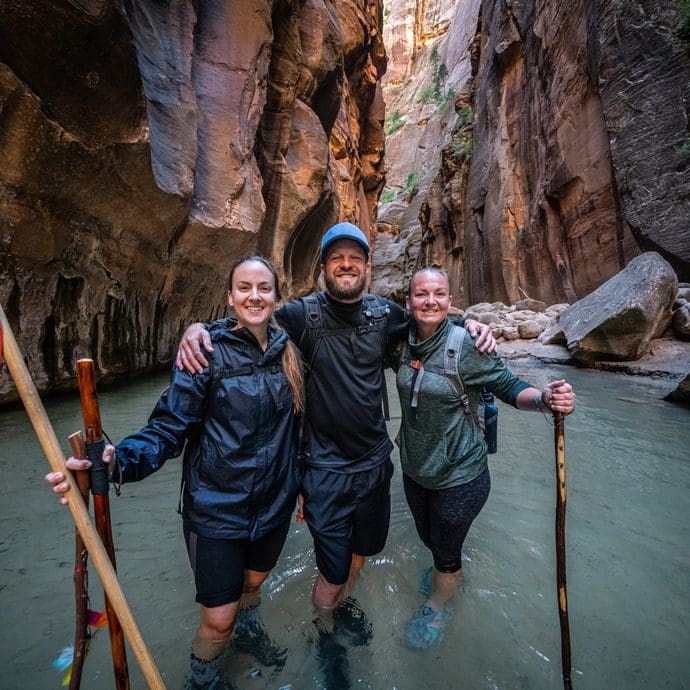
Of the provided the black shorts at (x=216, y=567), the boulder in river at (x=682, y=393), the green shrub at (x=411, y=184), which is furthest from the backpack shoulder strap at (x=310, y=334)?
the green shrub at (x=411, y=184)

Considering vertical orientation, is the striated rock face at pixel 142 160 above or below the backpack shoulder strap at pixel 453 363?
above

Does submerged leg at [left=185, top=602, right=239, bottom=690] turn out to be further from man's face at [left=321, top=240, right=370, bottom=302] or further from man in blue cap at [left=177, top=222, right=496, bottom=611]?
man's face at [left=321, top=240, right=370, bottom=302]

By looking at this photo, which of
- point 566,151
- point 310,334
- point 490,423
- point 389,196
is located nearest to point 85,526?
point 310,334

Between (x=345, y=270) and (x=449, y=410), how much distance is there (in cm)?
100

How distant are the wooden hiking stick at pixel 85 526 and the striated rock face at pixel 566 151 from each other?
1638 cm

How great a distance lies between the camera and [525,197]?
20078 mm

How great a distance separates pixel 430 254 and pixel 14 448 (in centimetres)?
3063

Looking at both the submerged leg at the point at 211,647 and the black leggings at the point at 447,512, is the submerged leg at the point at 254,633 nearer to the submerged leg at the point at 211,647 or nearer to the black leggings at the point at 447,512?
the submerged leg at the point at 211,647

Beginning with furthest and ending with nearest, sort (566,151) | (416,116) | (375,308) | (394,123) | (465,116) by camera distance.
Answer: (394,123) → (416,116) → (465,116) → (566,151) → (375,308)

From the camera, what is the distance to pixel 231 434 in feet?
5.58

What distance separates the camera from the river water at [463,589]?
191 cm

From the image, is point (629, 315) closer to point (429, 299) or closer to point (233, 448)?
point (429, 299)

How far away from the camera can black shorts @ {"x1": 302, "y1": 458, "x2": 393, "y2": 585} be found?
1979 mm

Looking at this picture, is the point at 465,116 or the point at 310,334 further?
the point at 465,116
